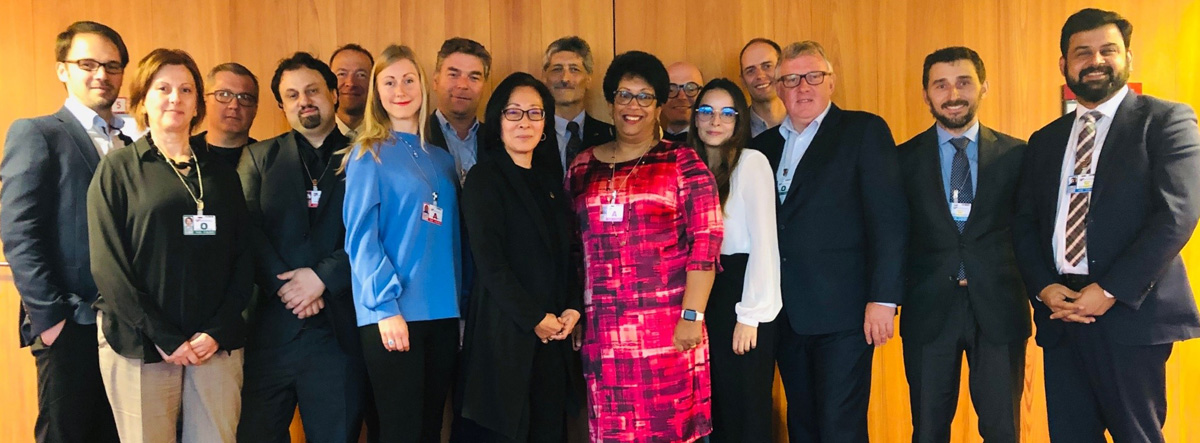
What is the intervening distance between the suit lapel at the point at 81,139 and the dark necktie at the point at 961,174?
3.37 m

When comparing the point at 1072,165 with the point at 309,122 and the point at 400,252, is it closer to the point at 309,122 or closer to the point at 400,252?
the point at 400,252

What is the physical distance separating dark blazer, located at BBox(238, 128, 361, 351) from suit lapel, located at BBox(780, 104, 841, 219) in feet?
5.74

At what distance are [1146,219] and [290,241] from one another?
10.4 feet

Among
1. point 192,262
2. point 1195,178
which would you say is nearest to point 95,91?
point 192,262

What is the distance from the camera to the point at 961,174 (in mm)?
3006

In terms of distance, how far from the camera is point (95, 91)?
9.70ft

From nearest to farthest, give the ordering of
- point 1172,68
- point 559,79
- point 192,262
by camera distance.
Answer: point 192,262, point 559,79, point 1172,68

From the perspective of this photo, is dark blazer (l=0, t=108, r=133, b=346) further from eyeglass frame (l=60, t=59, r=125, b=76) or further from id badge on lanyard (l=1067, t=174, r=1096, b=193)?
id badge on lanyard (l=1067, t=174, r=1096, b=193)

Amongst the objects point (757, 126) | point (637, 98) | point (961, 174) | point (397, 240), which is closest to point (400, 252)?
point (397, 240)

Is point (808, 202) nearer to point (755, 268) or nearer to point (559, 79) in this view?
point (755, 268)

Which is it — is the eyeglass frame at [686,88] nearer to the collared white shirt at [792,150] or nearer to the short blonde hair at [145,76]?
the collared white shirt at [792,150]

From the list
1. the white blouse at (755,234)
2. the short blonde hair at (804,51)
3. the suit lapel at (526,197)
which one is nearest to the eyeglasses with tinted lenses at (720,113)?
the white blouse at (755,234)

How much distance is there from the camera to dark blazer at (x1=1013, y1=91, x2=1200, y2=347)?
2.63 m

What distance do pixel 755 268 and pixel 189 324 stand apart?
2.02 meters
